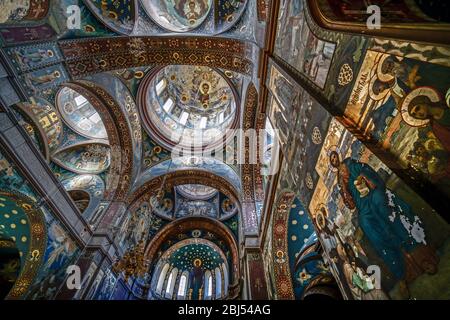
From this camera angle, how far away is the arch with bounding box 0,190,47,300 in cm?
644

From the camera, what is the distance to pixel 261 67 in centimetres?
655

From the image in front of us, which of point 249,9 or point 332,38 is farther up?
point 249,9

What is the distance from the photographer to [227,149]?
13078 mm

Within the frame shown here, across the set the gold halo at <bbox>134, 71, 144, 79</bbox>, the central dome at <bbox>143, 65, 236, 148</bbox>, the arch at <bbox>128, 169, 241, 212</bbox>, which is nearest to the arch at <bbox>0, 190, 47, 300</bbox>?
the arch at <bbox>128, 169, 241, 212</bbox>

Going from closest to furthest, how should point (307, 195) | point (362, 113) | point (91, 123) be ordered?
point (362, 113)
point (307, 195)
point (91, 123)

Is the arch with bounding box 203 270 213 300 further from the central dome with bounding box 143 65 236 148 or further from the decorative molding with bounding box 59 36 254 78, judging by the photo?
the decorative molding with bounding box 59 36 254 78

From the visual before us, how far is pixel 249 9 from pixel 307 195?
252 inches

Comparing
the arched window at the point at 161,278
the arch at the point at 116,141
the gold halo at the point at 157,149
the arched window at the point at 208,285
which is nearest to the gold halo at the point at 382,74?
the arch at the point at 116,141

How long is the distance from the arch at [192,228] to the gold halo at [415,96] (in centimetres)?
1215

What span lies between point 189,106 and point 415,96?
14778mm

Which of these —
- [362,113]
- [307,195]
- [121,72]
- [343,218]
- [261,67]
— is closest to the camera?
[362,113]

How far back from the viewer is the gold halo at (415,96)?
2207mm
